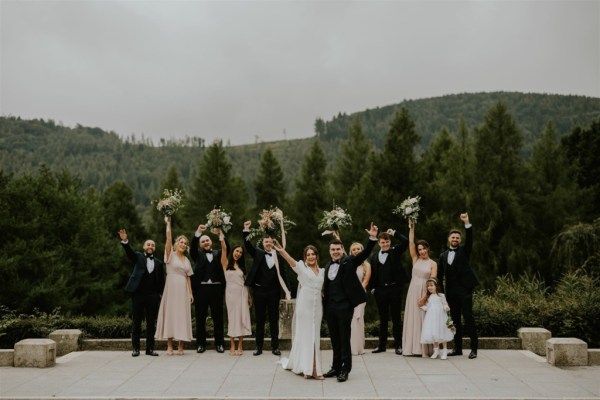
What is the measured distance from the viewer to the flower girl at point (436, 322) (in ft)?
35.2

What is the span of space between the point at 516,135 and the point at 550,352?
27084 mm

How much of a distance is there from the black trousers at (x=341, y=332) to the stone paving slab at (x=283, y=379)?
0.95 ft

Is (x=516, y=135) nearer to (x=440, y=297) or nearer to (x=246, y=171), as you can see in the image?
(x=440, y=297)

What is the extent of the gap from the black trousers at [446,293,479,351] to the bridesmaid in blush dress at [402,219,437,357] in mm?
526

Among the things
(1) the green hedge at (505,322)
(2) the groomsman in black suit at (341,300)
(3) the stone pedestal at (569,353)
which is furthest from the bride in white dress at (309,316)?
(3) the stone pedestal at (569,353)

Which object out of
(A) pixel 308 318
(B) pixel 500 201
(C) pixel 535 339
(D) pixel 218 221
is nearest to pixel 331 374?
(A) pixel 308 318

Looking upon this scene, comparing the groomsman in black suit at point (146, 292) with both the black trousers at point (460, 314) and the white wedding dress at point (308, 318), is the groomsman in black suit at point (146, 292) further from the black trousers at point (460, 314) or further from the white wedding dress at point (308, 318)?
the black trousers at point (460, 314)

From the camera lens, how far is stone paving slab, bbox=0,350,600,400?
8.19 meters

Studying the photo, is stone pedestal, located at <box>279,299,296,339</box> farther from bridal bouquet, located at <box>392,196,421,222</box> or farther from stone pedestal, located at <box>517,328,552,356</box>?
stone pedestal, located at <box>517,328,552,356</box>

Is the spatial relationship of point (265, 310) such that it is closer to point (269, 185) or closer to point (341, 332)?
point (341, 332)

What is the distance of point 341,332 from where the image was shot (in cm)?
914

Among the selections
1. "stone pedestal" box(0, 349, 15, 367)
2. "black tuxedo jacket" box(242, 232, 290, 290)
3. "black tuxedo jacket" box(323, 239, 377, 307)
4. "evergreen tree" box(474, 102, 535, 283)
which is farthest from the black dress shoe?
"evergreen tree" box(474, 102, 535, 283)

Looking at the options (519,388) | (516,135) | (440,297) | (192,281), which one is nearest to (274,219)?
(192,281)

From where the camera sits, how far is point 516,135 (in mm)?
35188
